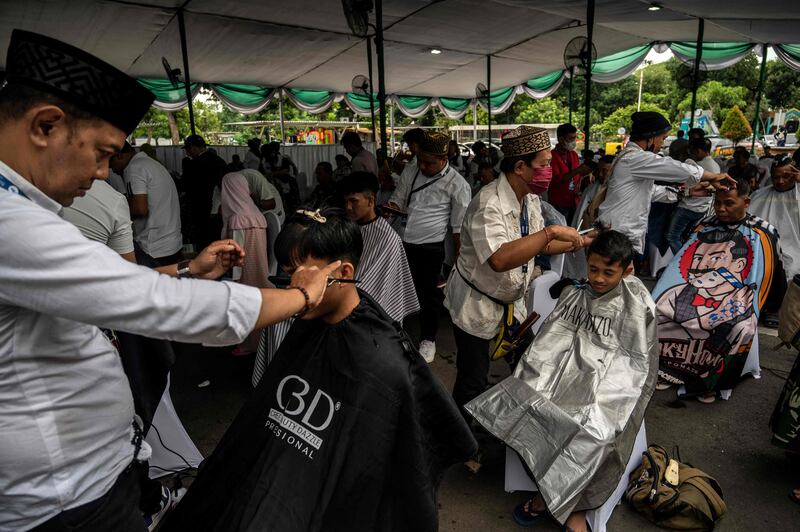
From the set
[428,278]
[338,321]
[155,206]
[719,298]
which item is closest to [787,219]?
[719,298]

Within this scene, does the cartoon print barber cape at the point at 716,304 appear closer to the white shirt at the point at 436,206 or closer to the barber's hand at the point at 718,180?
the barber's hand at the point at 718,180

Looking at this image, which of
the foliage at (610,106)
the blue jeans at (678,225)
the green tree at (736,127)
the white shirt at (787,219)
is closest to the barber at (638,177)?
the white shirt at (787,219)

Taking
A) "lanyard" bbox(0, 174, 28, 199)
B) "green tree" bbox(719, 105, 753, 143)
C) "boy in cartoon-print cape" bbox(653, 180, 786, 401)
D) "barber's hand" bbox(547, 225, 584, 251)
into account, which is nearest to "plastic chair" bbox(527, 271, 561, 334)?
"barber's hand" bbox(547, 225, 584, 251)

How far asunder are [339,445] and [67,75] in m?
1.12

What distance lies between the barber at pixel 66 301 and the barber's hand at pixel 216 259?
0.43m

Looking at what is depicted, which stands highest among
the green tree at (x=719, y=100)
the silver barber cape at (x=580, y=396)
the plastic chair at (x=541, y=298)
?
the green tree at (x=719, y=100)

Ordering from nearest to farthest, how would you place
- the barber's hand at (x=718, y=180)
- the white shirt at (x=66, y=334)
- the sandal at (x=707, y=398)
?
the white shirt at (x=66, y=334) < the barber's hand at (x=718, y=180) < the sandal at (x=707, y=398)

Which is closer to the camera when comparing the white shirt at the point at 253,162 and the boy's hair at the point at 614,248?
the boy's hair at the point at 614,248

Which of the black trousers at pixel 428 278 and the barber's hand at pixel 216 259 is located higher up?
the barber's hand at pixel 216 259

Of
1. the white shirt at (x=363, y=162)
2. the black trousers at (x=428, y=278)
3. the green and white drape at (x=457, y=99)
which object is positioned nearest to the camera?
the black trousers at (x=428, y=278)

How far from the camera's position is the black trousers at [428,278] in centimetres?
404

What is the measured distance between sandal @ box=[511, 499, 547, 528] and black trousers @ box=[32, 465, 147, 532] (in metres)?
1.60

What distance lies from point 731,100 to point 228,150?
31258 millimetres

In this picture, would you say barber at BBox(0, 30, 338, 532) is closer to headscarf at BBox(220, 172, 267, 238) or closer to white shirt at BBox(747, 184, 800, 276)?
headscarf at BBox(220, 172, 267, 238)
